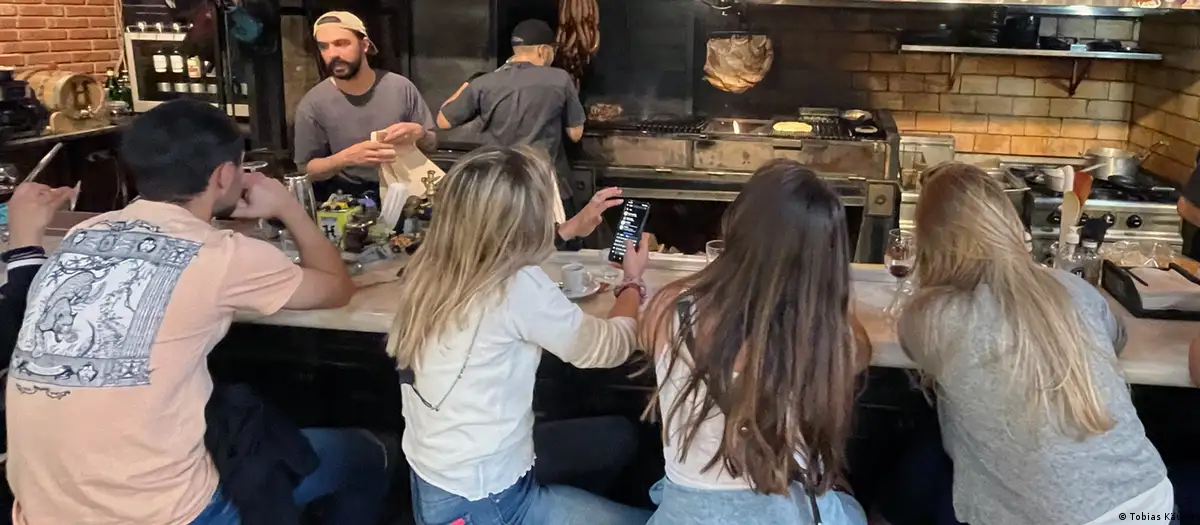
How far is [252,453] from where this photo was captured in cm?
182

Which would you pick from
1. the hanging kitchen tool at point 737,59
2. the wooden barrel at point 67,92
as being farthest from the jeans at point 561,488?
the wooden barrel at point 67,92

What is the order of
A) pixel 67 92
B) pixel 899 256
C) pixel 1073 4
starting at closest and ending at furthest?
pixel 899 256 → pixel 1073 4 → pixel 67 92

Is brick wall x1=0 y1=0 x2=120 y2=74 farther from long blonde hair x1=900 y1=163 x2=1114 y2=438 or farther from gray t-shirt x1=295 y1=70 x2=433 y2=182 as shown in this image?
long blonde hair x1=900 y1=163 x2=1114 y2=438

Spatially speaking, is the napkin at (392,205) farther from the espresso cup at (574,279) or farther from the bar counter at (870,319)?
the espresso cup at (574,279)

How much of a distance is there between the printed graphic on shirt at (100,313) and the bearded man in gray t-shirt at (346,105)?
1936mm

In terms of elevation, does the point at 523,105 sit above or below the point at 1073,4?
below

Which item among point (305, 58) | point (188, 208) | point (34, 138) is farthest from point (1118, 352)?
point (34, 138)

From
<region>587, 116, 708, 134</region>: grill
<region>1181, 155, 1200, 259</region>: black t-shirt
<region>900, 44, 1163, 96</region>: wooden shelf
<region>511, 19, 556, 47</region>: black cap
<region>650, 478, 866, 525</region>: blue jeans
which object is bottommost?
<region>650, 478, 866, 525</region>: blue jeans

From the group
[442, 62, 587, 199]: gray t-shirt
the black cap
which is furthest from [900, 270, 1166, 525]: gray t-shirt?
the black cap

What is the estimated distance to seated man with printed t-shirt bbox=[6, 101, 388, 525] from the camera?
1.60 metres

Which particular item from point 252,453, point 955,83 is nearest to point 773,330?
point 252,453

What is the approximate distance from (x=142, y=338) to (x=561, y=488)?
0.83 meters

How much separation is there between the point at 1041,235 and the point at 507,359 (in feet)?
9.67

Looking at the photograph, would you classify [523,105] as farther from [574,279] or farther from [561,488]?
[561,488]
